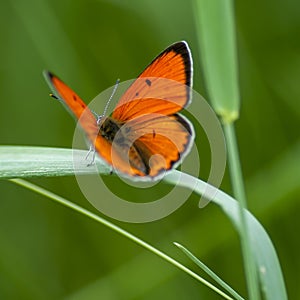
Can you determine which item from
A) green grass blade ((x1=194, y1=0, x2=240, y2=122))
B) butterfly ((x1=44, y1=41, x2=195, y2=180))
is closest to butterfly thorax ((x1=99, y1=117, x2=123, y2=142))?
butterfly ((x1=44, y1=41, x2=195, y2=180))

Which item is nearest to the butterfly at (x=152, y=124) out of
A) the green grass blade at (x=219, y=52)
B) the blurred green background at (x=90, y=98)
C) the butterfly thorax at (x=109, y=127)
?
the butterfly thorax at (x=109, y=127)

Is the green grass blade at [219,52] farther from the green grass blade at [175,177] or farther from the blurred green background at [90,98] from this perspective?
the blurred green background at [90,98]

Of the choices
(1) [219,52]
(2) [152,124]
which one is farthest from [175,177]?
(1) [219,52]

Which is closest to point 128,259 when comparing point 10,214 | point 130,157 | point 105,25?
point 10,214

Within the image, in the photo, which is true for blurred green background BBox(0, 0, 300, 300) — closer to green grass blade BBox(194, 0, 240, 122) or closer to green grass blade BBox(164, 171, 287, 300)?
green grass blade BBox(164, 171, 287, 300)

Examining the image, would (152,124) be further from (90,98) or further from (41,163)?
(90,98)

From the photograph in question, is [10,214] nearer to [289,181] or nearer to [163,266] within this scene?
[163,266]
